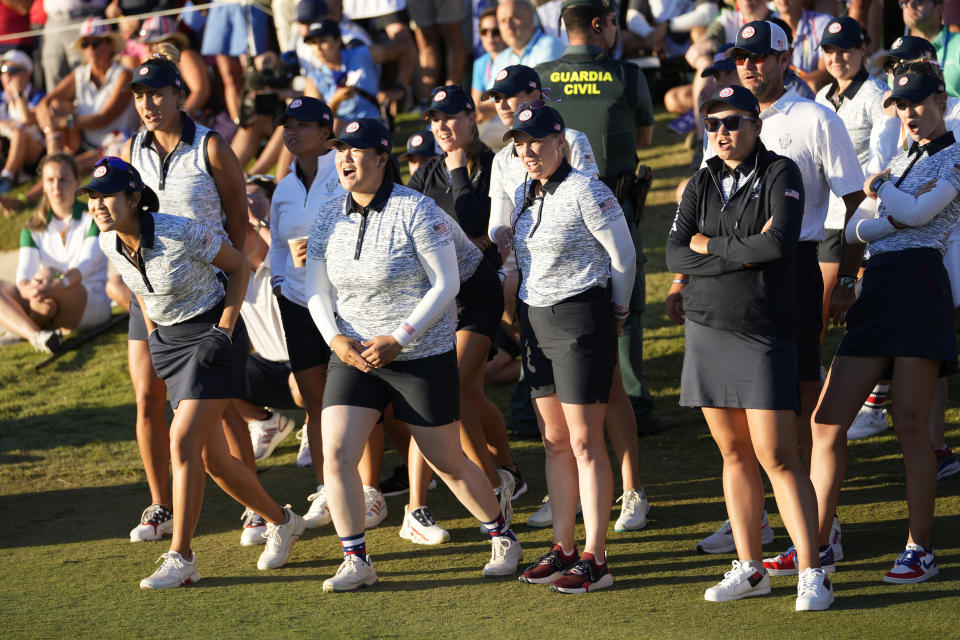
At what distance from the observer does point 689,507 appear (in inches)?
244

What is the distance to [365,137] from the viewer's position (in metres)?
5.12

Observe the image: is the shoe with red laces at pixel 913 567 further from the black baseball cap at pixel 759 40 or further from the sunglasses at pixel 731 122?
the black baseball cap at pixel 759 40

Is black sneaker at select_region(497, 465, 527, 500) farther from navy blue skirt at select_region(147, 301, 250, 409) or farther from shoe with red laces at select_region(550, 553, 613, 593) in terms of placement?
navy blue skirt at select_region(147, 301, 250, 409)

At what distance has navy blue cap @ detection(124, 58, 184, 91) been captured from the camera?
19.4ft

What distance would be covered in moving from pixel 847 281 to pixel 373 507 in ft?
8.35

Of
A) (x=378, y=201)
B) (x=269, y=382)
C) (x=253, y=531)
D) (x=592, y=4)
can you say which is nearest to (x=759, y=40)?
(x=592, y=4)

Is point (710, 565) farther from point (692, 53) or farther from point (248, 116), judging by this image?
point (248, 116)

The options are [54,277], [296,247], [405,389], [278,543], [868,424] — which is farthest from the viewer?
[54,277]

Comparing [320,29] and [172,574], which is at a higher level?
[320,29]

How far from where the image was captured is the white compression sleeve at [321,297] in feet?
17.0

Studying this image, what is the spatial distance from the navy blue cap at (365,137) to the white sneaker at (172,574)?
1.91 metres

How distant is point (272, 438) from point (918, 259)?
4.07 m

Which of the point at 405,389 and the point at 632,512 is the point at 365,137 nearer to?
the point at 405,389

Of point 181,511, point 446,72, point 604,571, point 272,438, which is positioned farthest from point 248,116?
point 604,571
